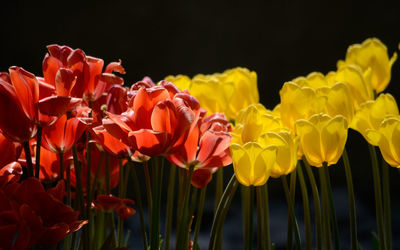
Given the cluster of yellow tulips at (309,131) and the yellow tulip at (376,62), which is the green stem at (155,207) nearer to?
the cluster of yellow tulips at (309,131)

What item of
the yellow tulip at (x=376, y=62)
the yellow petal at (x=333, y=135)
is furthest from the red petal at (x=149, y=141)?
the yellow tulip at (x=376, y=62)

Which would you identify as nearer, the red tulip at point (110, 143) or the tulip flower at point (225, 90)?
the red tulip at point (110, 143)

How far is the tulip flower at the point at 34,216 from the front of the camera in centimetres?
28

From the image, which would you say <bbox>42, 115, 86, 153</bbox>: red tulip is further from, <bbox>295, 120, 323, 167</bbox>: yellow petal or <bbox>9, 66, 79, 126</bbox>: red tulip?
<bbox>295, 120, 323, 167</bbox>: yellow petal

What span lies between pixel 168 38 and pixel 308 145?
100 centimetres

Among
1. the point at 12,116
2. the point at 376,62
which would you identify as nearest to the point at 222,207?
the point at 12,116

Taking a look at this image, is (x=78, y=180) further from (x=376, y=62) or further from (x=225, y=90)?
(x=376, y=62)

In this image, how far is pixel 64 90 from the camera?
315 millimetres

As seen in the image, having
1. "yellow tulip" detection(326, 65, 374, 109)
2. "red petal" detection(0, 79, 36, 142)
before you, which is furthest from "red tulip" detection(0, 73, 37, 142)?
"yellow tulip" detection(326, 65, 374, 109)

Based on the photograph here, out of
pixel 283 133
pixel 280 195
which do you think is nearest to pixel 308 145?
pixel 283 133

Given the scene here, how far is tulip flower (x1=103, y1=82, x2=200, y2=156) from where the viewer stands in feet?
0.96

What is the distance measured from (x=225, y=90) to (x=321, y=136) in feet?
0.44

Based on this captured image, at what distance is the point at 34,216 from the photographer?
0.93 feet

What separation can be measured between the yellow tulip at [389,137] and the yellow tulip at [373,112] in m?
0.02
